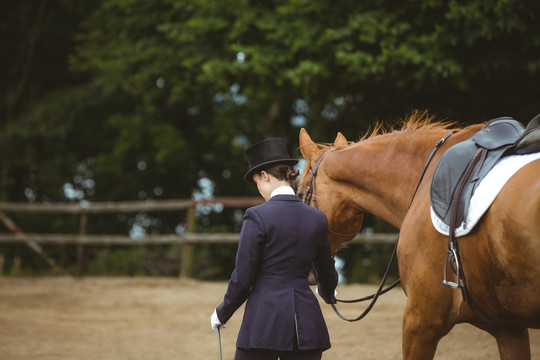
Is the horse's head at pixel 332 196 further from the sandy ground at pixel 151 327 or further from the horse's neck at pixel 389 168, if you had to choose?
the sandy ground at pixel 151 327

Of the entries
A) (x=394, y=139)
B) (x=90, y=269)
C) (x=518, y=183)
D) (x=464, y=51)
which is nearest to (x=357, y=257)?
(x=464, y=51)

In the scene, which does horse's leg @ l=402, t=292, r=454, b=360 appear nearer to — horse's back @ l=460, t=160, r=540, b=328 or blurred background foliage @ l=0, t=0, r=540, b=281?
horse's back @ l=460, t=160, r=540, b=328

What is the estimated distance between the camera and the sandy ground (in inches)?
219

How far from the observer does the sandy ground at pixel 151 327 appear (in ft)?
18.2

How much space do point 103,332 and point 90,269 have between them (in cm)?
796

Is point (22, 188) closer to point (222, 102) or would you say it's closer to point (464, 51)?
point (222, 102)

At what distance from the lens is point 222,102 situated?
58.0ft

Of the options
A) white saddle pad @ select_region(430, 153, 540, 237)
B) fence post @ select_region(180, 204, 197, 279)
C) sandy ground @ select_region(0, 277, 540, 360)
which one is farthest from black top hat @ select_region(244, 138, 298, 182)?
fence post @ select_region(180, 204, 197, 279)

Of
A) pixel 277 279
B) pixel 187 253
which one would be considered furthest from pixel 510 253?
pixel 187 253

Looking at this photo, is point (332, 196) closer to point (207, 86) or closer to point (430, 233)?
point (430, 233)

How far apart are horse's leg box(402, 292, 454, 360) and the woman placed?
55 cm

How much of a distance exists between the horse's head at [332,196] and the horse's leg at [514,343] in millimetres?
1206

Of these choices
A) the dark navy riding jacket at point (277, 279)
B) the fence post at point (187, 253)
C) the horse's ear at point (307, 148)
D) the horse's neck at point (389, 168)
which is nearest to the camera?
the dark navy riding jacket at point (277, 279)

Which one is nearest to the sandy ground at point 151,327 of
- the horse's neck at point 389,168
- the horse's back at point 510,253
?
the horse's neck at point 389,168
